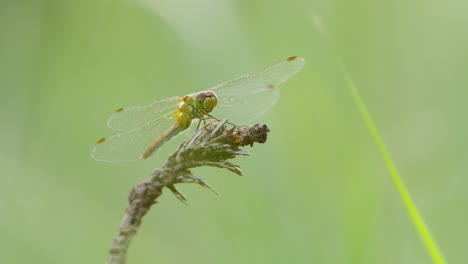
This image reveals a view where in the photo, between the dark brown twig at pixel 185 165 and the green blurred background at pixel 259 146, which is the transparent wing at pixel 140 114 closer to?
the green blurred background at pixel 259 146

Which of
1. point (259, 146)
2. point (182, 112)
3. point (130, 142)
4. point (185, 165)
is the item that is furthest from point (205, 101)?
point (185, 165)

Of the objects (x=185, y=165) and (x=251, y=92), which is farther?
(x=251, y=92)

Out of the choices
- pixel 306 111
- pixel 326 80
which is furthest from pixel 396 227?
pixel 326 80

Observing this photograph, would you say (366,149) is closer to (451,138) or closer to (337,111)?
(337,111)

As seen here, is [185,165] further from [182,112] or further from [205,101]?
[182,112]

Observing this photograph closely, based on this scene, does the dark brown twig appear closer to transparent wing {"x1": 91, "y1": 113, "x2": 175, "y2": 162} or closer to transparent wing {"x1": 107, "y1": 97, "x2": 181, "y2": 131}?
transparent wing {"x1": 91, "y1": 113, "x2": 175, "y2": 162}

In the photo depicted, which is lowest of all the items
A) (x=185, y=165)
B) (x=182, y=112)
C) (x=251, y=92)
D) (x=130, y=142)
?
(x=185, y=165)

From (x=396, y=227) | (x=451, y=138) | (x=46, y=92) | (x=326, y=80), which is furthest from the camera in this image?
(x=46, y=92)
